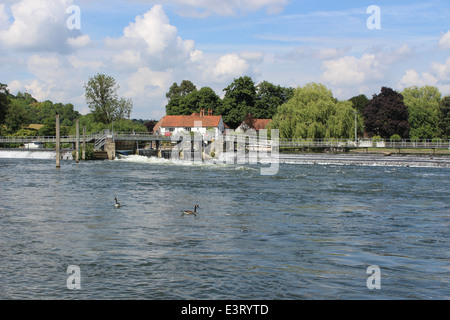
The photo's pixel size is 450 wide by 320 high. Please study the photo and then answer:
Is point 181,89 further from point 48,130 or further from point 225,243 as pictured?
point 225,243

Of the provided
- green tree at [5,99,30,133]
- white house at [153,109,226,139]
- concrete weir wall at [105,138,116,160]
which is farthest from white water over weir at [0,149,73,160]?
white house at [153,109,226,139]

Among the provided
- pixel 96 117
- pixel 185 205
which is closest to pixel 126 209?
pixel 185 205

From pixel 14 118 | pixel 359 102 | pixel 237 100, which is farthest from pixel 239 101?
pixel 14 118

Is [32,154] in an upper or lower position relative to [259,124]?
lower

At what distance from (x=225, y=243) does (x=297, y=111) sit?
219 feet

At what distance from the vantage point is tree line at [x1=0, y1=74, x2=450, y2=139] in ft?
268

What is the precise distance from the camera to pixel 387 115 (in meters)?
97.6

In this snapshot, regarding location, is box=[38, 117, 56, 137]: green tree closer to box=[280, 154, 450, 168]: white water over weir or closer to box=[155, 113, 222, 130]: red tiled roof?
box=[155, 113, 222, 130]: red tiled roof

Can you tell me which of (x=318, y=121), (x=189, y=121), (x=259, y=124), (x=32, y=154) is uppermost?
(x=189, y=121)

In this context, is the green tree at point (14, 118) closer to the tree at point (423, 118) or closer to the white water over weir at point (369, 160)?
the white water over weir at point (369, 160)

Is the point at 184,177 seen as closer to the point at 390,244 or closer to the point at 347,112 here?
the point at 390,244

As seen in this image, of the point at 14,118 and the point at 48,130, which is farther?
the point at 14,118

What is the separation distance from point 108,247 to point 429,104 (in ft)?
360

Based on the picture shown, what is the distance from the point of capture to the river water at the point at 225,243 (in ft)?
44.8
